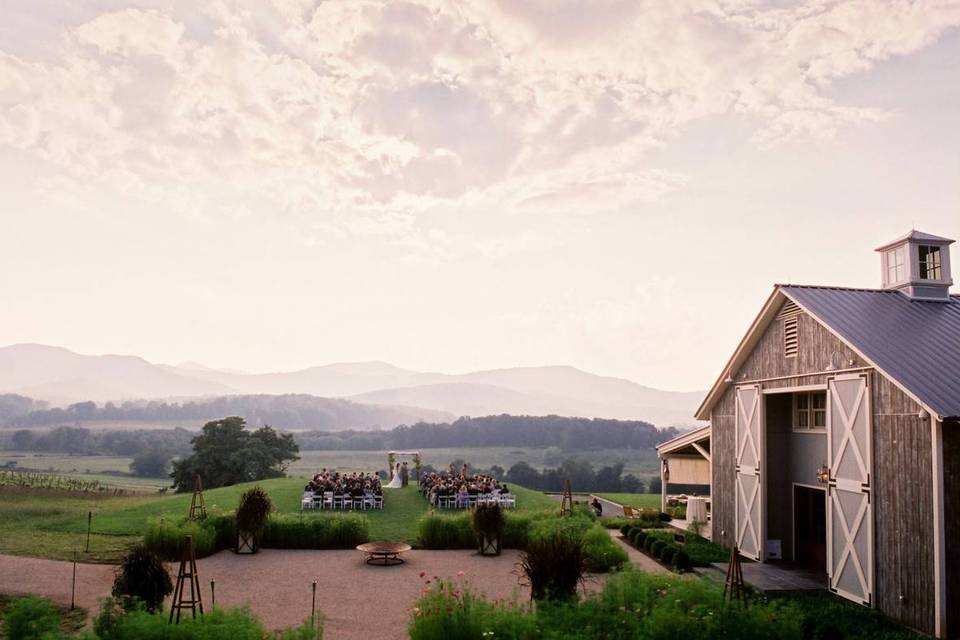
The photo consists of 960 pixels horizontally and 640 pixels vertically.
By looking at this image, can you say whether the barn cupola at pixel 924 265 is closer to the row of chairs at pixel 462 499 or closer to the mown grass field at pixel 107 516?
the mown grass field at pixel 107 516

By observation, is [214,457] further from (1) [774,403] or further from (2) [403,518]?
(1) [774,403]

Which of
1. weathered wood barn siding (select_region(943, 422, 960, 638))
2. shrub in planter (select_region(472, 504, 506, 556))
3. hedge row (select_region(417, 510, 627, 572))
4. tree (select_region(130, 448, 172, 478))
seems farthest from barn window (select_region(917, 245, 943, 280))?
tree (select_region(130, 448, 172, 478))

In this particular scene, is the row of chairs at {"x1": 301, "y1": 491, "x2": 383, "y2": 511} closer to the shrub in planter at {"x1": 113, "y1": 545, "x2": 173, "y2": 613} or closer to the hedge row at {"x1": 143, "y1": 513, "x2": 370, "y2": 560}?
the hedge row at {"x1": 143, "y1": 513, "x2": 370, "y2": 560}

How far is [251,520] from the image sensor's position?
18.9 meters

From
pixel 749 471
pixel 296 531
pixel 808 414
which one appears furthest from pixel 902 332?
pixel 296 531

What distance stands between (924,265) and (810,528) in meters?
6.84

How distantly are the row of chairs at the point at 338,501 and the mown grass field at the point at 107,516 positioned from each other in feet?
1.78

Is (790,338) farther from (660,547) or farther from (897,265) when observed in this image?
(660,547)

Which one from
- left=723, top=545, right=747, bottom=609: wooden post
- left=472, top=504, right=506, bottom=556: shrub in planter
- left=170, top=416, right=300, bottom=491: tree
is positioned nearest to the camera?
left=723, top=545, right=747, bottom=609: wooden post

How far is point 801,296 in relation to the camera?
1641 centimetres

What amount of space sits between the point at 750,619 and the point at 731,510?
11040 mm

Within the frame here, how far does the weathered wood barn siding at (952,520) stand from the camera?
11500mm

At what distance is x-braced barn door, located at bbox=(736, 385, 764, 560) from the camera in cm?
1820

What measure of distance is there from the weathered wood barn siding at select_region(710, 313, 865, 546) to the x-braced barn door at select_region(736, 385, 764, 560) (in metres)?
0.44
